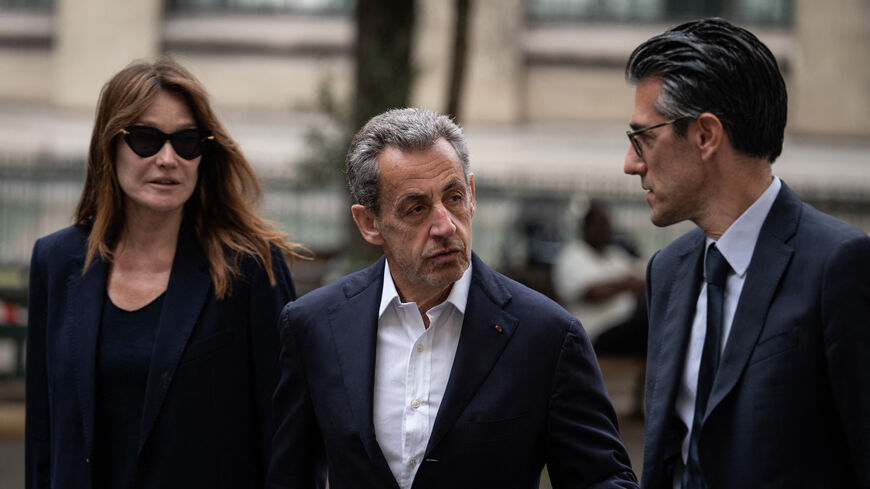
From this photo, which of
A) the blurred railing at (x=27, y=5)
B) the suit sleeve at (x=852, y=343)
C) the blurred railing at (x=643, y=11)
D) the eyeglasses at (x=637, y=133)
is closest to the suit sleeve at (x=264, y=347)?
the eyeglasses at (x=637, y=133)

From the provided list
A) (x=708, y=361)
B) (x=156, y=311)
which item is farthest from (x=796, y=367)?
(x=156, y=311)

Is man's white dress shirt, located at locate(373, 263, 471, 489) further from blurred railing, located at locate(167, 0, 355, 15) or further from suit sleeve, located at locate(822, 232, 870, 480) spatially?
blurred railing, located at locate(167, 0, 355, 15)

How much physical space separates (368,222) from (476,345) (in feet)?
1.54

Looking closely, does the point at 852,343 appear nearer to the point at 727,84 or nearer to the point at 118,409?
the point at 727,84

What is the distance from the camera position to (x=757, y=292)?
9.08ft

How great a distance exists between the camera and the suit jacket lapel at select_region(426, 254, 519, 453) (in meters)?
2.90

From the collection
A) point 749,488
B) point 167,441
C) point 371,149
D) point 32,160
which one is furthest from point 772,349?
point 32,160

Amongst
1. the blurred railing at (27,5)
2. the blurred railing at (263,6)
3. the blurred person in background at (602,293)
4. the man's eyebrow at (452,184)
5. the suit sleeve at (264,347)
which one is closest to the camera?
the man's eyebrow at (452,184)

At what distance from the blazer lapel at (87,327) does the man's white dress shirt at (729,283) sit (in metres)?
1.77

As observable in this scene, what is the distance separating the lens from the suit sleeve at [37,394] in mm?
3709

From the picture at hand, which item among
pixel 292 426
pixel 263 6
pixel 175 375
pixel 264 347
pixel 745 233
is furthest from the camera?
pixel 263 6

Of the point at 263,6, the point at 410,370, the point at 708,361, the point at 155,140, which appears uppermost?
the point at 263,6

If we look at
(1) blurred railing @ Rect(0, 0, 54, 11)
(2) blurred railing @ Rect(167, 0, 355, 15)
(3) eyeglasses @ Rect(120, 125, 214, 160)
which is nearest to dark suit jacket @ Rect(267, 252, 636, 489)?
(3) eyeglasses @ Rect(120, 125, 214, 160)

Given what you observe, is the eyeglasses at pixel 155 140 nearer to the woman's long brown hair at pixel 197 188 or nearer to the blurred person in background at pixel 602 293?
the woman's long brown hair at pixel 197 188
